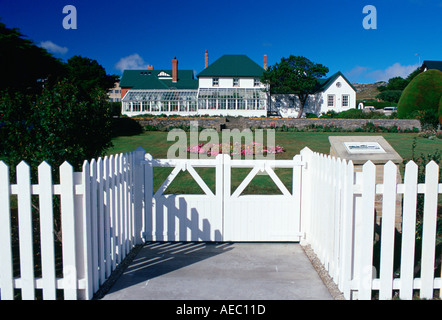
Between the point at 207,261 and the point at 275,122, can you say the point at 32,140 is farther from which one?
the point at 275,122

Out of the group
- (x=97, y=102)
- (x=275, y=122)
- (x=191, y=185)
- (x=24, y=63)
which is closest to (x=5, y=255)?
(x=97, y=102)

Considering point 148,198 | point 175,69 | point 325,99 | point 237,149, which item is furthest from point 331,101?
point 148,198

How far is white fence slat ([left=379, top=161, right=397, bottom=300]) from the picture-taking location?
3598mm

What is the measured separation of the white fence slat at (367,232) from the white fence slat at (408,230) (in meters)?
0.31

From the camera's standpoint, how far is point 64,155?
17.4ft

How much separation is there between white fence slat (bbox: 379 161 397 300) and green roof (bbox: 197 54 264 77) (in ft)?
149

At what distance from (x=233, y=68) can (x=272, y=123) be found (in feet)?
71.8

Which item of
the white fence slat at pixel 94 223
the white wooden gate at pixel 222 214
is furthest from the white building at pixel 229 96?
the white fence slat at pixel 94 223

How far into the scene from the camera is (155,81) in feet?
165

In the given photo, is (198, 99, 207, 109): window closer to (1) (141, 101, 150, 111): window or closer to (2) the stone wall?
(1) (141, 101, 150, 111): window

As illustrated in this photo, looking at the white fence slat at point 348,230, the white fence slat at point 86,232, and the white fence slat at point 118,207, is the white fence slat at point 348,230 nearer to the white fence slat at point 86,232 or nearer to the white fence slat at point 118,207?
the white fence slat at point 86,232

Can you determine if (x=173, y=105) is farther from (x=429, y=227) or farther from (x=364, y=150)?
(x=429, y=227)

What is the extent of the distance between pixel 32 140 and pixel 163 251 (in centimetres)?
236

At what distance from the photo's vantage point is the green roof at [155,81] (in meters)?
49.7
